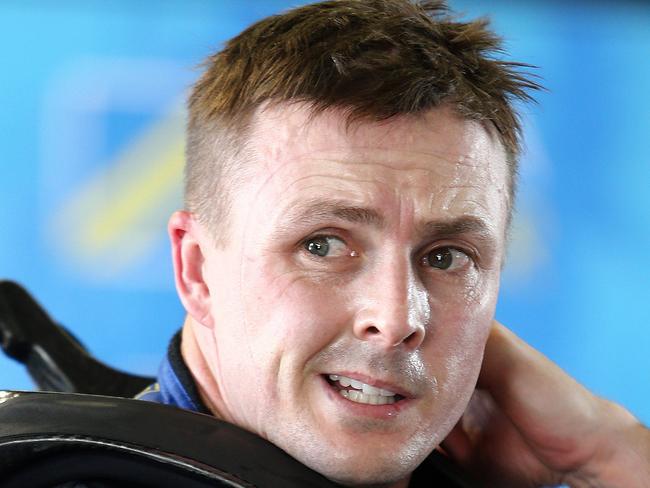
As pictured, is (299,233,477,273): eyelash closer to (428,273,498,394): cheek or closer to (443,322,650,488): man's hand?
(428,273,498,394): cheek

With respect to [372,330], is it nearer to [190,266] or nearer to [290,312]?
[290,312]

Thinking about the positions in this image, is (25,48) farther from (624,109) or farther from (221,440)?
(221,440)

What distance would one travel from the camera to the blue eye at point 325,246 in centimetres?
108

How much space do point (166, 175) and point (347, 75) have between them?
225cm

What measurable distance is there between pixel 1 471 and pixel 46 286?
2342 mm

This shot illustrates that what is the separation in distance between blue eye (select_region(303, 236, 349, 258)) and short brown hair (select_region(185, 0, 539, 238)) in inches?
4.4

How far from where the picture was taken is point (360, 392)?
3.50 feet

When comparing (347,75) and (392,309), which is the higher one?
(347,75)

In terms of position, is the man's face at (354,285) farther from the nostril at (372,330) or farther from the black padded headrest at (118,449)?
the black padded headrest at (118,449)

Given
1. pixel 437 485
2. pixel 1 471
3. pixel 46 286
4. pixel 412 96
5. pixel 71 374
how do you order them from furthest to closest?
pixel 46 286 → pixel 71 374 → pixel 437 485 → pixel 412 96 → pixel 1 471

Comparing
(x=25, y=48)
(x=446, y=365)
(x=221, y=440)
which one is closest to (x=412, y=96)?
(x=446, y=365)

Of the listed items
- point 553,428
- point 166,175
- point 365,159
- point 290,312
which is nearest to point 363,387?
point 290,312

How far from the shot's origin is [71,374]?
153 centimetres

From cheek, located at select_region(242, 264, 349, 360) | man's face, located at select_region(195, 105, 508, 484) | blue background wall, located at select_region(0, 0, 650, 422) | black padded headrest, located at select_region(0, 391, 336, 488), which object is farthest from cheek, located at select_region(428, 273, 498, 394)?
blue background wall, located at select_region(0, 0, 650, 422)
